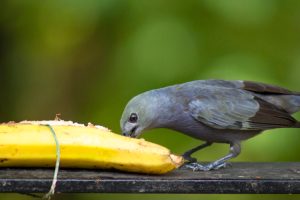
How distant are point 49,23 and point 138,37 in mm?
1015

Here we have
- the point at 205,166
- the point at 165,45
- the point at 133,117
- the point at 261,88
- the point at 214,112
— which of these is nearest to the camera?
the point at 205,166

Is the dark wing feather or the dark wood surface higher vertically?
the dark wing feather

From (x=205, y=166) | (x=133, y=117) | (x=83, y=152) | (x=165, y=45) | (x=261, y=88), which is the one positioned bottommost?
(x=205, y=166)

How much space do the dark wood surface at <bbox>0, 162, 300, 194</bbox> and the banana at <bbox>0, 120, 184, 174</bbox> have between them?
0.04 m

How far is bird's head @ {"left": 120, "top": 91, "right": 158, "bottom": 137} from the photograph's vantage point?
4.78 metres

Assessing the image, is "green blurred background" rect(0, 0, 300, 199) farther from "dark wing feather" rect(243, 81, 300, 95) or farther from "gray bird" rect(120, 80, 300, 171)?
"gray bird" rect(120, 80, 300, 171)

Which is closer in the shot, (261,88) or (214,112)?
(214,112)

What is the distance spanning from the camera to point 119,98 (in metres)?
5.98

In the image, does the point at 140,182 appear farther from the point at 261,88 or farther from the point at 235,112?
the point at 261,88

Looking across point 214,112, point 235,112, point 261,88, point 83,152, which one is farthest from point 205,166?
point 83,152

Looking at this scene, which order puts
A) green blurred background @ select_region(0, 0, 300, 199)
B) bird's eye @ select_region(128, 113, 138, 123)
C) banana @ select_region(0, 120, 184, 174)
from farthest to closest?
green blurred background @ select_region(0, 0, 300, 199) < bird's eye @ select_region(128, 113, 138, 123) < banana @ select_region(0, 120, 184, 174)

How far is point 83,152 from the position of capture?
3.81 metres

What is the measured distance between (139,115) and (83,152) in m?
1.05

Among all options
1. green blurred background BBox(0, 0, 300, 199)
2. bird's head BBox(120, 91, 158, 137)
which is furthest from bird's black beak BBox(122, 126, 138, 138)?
green blurred background BBox(0, 0, 300, 199)
